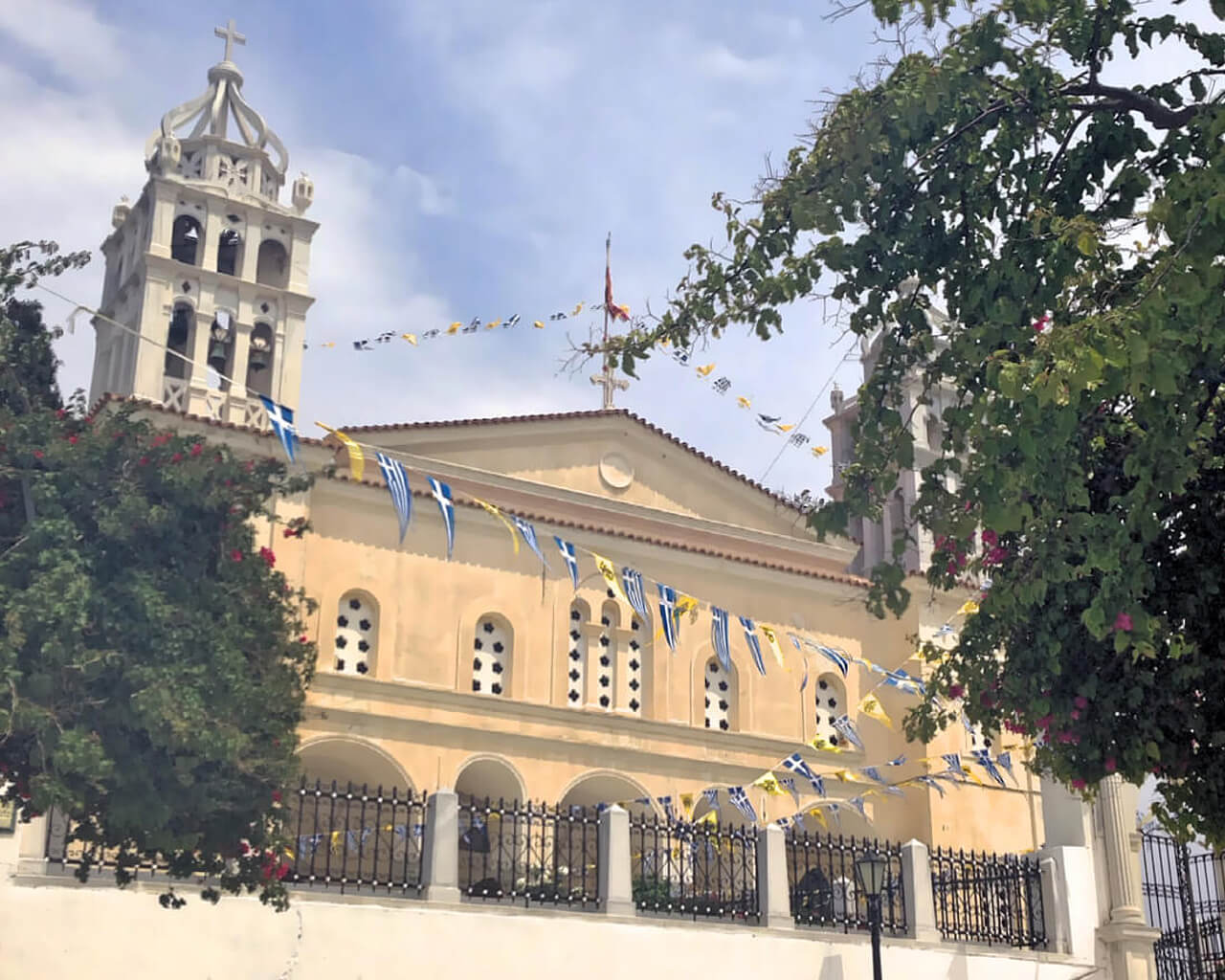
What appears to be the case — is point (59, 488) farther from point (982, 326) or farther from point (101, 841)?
point (982, 326)

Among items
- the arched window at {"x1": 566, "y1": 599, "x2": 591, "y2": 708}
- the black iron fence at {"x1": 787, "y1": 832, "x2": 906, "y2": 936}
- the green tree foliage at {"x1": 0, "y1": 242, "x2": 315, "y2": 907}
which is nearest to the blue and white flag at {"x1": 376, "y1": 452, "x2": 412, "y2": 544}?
the green tree foliage at {"x1": 0, "y1": 242, "x2": 315, "y2": 907}

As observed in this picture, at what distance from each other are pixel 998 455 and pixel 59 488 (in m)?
8.06

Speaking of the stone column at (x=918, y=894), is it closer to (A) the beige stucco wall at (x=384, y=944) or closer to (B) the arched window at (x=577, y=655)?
(A) the beige stucco wall at (x=384, y=944)

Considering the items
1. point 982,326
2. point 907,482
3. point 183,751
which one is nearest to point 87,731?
point 183,751

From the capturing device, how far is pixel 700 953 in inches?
610

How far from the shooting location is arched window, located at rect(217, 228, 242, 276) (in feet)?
100.0

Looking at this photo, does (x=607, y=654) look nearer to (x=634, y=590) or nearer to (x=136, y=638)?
(x=634, y=590)

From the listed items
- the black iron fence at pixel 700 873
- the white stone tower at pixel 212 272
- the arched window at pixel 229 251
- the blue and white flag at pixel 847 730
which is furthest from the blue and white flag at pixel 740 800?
the arched window at pixel 229 251

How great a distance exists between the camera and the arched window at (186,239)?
30.3m

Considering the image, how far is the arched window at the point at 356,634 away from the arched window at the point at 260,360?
8305mm

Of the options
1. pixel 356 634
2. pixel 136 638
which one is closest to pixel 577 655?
pixel 356 634

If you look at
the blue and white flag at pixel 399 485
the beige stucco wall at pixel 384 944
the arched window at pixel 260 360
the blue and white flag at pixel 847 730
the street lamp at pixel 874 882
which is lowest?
the beige stucco wall at pixel 384 944

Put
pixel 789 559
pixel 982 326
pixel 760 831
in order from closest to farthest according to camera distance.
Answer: pixel 982 326
pixel 760 831
pixel 789 559

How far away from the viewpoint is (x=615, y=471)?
2752 cm
